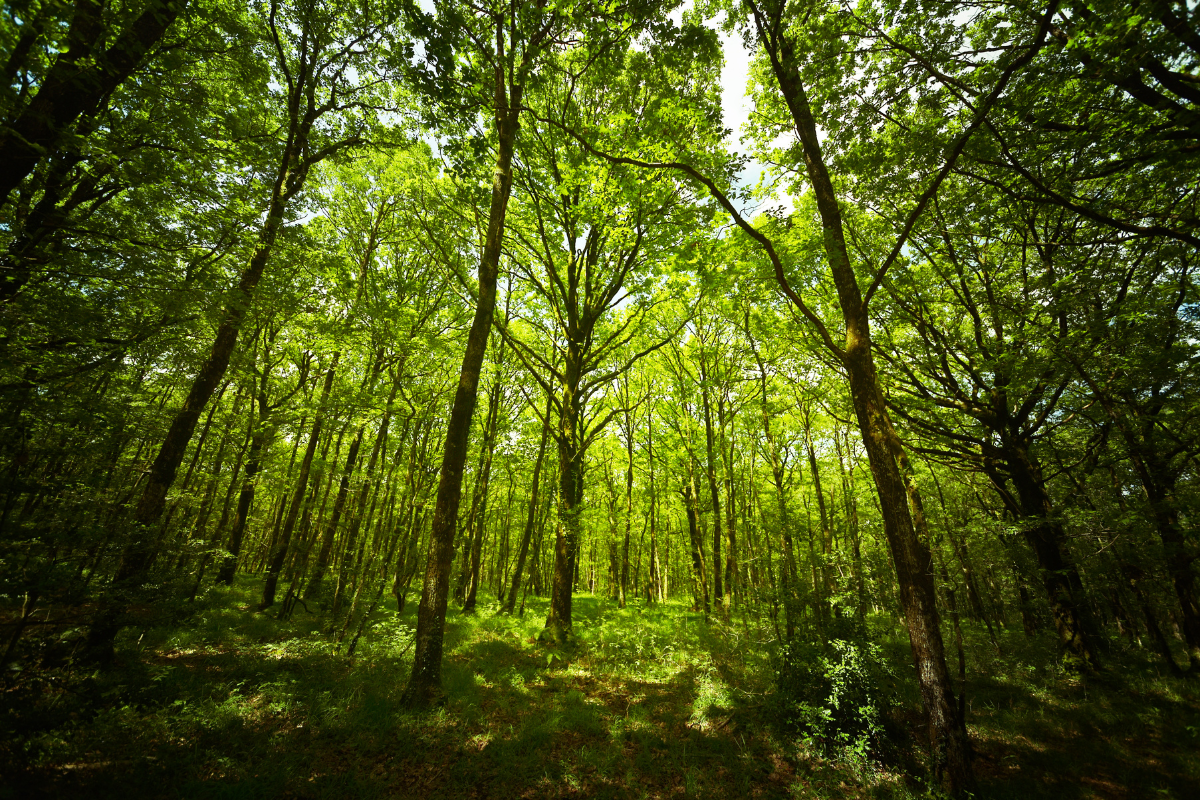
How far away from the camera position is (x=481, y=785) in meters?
4.82

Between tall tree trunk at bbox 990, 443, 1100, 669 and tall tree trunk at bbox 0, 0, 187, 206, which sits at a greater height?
tall tree trunk at bbox 0, 0, 187, 206

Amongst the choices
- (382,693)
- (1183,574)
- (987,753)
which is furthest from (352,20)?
(1183,574)

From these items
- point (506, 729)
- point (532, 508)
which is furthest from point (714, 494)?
point (506, 729)

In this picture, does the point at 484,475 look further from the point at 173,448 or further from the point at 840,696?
the point at 840,696

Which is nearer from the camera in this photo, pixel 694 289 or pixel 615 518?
pixel 694 289

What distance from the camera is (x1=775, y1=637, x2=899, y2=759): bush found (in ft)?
19.5

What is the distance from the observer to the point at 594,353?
12.8 metres

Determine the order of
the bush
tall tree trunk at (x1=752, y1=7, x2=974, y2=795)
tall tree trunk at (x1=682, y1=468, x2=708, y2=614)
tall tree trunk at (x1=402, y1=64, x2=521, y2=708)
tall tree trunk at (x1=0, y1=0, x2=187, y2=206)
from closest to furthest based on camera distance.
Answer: tall tree trunk at (x1=0, y1=0, x2=187, y2=206)
tall tree trunk at (x1=752, y1=7, x2=974, y2=795)
the bush
tall tree trunk at (x1=402, y1=64, x2=521, y2=708)
tall tree trunk at (x1=682, y1=468, x2=708, y2=614)

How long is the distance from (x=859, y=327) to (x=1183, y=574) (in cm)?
1259

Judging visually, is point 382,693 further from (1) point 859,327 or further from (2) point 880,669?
(1) point 859,327

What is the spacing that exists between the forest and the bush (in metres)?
0.07

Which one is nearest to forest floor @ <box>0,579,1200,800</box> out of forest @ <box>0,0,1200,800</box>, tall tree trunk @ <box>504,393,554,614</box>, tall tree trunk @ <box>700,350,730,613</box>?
forest @ <box>0,0,1200,800</box>

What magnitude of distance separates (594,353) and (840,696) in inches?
390

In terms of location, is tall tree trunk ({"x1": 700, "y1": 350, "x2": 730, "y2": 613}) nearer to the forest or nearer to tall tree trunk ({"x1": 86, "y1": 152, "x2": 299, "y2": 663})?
the forest
